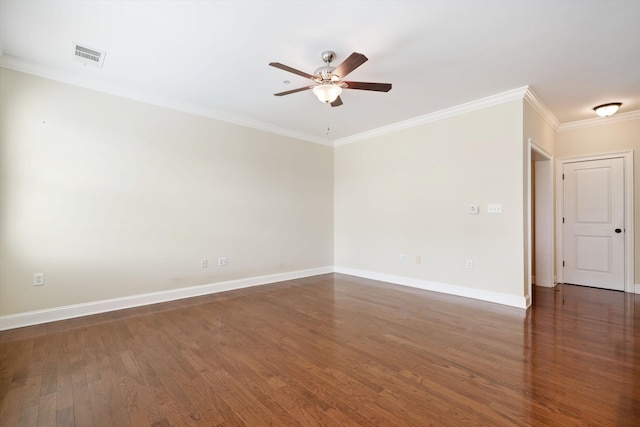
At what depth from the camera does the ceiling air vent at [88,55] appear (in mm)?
2808

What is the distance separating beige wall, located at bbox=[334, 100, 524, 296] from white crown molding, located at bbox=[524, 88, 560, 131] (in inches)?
7.3

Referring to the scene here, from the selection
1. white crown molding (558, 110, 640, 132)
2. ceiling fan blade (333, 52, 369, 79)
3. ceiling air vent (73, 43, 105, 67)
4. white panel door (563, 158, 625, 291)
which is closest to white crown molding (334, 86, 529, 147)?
white crown molding (558, 110, 640, 132)

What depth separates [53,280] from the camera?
321 cm

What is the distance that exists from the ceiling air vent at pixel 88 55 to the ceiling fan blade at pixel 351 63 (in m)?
2.41

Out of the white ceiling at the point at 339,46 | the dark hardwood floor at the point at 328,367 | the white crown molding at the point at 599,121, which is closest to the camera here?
the dark hardwood floor at the point at 328,367

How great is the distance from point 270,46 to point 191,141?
2.18 meters

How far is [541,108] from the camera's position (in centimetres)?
416

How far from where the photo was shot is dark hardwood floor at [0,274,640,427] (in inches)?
68.1

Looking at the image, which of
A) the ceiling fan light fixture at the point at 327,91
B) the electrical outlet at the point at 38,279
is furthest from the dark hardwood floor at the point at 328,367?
the ceiling fan light fixture at the point at 327,91

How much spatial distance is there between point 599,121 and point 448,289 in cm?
372

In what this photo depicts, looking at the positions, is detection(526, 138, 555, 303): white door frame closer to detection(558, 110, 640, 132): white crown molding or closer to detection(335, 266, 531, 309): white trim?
detection(558, 110, 640, 132): white crown molding

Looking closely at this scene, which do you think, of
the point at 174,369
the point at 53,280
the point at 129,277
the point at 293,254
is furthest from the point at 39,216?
the point at 293,254

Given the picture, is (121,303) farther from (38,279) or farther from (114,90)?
(114,90)

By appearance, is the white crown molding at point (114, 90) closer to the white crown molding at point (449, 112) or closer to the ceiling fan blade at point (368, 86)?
the white crown molding at point (449, 112)
